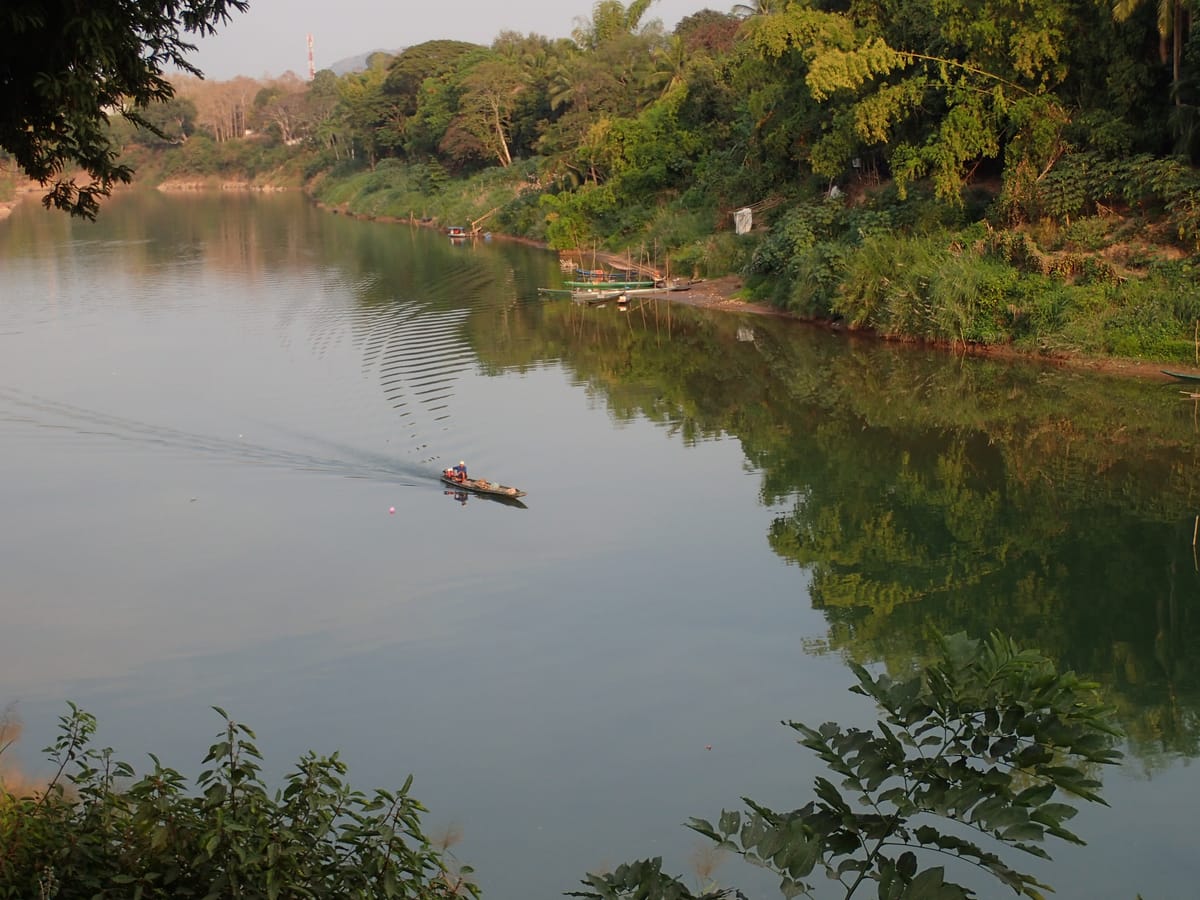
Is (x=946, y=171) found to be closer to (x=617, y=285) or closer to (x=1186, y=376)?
(x=1186, y=376)

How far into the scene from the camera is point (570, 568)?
1566cm

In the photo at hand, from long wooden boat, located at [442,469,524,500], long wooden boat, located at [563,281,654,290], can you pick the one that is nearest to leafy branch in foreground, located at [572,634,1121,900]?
long wooden boat, located at [442,469,524,500]

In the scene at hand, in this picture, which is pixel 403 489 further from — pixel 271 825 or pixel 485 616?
pixel 271 825

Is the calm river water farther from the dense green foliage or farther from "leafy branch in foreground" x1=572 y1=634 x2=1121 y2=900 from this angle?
"leafy branch in foreground" x1=572 y1=634 x2=1121 y2=900

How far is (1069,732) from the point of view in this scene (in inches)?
164

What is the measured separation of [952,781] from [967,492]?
14.9m

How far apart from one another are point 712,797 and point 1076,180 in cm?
2004

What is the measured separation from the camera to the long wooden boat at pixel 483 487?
18.0m

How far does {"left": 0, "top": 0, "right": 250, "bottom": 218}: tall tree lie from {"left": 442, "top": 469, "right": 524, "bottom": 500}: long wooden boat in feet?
31.5

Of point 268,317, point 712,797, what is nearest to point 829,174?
point 268,317

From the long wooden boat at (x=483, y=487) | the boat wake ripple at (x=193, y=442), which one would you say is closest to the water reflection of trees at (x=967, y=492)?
the long wooden boat at (x=483, y=487)

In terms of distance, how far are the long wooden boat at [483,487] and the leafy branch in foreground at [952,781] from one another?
540 inches

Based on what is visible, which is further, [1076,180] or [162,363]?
[162,363]

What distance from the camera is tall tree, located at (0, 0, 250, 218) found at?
713 centimetres
